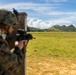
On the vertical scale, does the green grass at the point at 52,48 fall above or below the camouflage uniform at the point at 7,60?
below

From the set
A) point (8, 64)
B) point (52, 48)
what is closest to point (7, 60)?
point (8, 64)

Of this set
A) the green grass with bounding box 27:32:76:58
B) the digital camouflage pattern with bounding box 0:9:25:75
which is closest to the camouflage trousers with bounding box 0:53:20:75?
the digital camouflage pattern with bounding box 0:9:25:75

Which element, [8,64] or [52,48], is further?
[52,48]

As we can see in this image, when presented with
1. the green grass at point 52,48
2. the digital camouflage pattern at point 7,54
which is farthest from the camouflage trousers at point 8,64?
the green grass at point 52,48

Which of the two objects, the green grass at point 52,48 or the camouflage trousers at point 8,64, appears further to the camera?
the green grass at point 52,48

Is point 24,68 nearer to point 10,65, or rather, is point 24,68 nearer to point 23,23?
point 23,23

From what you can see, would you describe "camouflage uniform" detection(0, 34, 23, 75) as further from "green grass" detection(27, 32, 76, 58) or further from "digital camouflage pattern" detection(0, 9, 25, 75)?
"green grass" detection(27, 32, 76, 58)

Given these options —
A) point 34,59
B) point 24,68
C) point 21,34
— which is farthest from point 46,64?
point 21,34

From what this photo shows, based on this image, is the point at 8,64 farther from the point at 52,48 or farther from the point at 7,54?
the point at 52,48

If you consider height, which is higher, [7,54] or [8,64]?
[7,54]

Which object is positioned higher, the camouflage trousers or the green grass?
the camouflage trousers

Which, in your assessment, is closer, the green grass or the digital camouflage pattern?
the digital camouflage pattern

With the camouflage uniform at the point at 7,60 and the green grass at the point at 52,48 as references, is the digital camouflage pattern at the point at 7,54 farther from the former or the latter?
the green grass at the point at 52,48

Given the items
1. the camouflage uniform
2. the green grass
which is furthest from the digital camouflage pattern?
the green grass
